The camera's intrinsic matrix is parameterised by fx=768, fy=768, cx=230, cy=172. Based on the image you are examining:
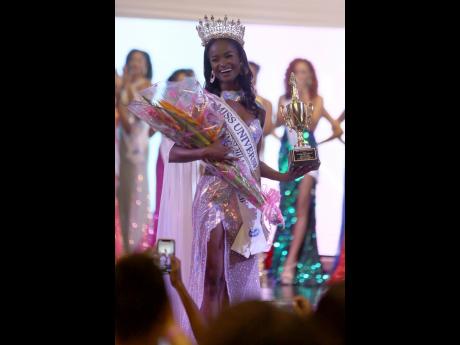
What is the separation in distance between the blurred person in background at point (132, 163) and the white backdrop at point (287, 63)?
51mm

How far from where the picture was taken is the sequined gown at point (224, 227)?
9.89ft

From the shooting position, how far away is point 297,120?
3.03m

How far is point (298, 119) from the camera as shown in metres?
3.03

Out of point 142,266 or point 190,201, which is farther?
point 190,201

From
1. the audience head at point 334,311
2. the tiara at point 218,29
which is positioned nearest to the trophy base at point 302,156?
the tiara at point 218,29

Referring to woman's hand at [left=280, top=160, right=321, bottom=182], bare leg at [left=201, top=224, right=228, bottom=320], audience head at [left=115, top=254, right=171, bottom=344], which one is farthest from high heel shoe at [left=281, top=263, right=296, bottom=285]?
audience head at [left=115, top=254, right=171, bottom=344]

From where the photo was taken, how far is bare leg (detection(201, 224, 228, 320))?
3008 millimetres

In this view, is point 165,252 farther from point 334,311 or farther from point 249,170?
point 334,311

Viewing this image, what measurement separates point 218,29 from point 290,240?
0.87 m

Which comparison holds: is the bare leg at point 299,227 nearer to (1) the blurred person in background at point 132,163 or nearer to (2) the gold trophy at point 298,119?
(2) the gold trophy at point 298,119

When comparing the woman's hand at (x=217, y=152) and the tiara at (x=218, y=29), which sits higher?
the tiara at (x=218, y=29)
